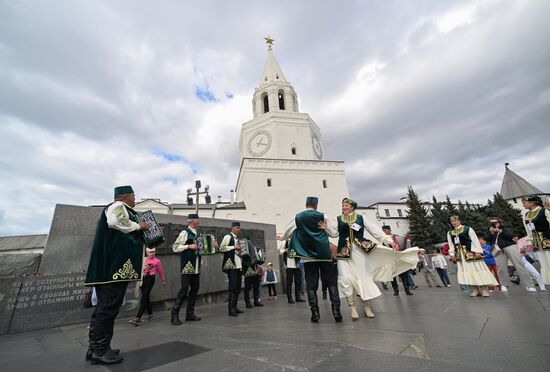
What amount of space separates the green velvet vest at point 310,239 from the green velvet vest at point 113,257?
2532mm

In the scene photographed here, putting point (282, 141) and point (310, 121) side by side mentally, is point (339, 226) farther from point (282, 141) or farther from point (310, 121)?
point (310, 121)

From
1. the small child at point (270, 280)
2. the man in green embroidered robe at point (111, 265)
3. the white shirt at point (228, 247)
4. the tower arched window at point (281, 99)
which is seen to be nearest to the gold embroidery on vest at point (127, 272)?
the man in green embroidered robe at point (111, 265)

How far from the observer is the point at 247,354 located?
2758mm

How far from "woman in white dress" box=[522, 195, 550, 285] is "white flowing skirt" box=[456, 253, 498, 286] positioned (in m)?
1.06

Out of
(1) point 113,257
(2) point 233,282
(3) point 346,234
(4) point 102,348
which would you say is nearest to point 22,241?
(2) point 233,282

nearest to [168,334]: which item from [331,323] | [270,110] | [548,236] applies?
[331,323]

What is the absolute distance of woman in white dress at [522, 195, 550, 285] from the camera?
521cm

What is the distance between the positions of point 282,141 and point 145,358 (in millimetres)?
38743

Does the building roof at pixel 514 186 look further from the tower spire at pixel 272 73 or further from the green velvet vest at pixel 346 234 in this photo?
the green velvet vest at pixel 346 234

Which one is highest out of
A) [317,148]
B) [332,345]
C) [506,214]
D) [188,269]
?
[317,148]

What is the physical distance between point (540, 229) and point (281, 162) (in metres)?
33.7

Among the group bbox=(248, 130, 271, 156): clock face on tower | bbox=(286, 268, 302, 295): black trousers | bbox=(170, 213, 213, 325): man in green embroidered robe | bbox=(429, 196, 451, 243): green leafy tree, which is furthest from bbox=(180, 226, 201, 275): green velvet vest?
bbox=(429, 196, 451, 243): green leafy tree

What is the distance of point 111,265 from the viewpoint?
3322mm

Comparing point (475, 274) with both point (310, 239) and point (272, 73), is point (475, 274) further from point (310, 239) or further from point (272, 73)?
point (272, 73)
